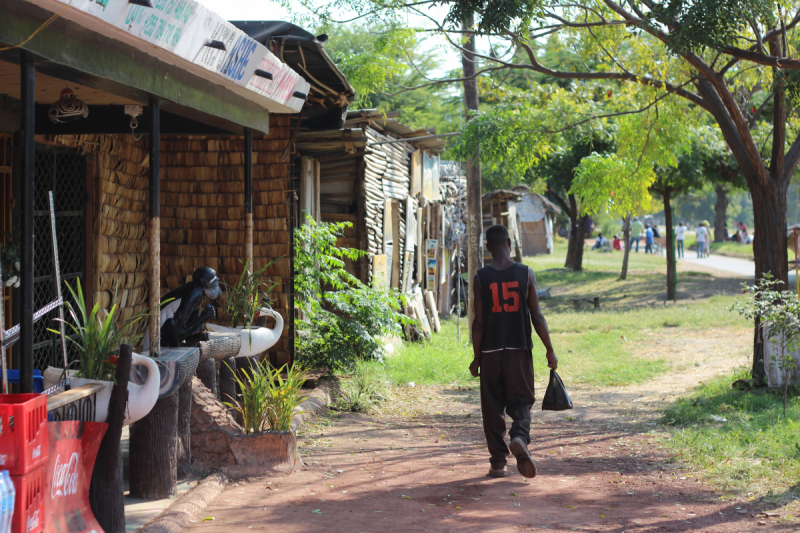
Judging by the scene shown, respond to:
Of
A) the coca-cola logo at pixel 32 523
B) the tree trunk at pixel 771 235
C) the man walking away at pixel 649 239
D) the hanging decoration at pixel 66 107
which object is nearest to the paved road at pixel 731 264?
the man walking away at pixel 649 239

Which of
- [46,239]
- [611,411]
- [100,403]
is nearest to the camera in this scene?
[100,403]

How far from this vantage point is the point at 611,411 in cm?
845

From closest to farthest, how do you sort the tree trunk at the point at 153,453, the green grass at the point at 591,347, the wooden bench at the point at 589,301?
the tree trunk at the point at 153,453 < the green grass at the point at 591,347 < the wooden bench at the point at 589,301

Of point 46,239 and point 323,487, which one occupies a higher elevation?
point 46,239

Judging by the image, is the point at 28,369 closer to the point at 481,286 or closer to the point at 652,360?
the point at 481,286

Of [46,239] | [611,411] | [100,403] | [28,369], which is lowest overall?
[611,411]

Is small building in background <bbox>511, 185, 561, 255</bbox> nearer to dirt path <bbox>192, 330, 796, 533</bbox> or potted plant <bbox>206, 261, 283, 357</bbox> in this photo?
dirt path <bbox>192, 330, 796, 533</bbox>

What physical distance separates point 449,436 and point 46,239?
4088 millimetres

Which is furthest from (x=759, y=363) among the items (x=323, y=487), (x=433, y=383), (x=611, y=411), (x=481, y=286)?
(x=323, y=487)

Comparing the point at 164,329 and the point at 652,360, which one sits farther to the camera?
the point at 652,360

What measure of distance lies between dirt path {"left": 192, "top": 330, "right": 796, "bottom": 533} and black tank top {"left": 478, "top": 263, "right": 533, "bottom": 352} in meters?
1.04

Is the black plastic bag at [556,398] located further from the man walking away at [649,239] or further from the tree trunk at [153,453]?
the man walking away at [649,239]

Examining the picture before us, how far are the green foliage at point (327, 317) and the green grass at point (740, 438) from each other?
358cm

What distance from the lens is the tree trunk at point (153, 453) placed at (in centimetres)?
470
